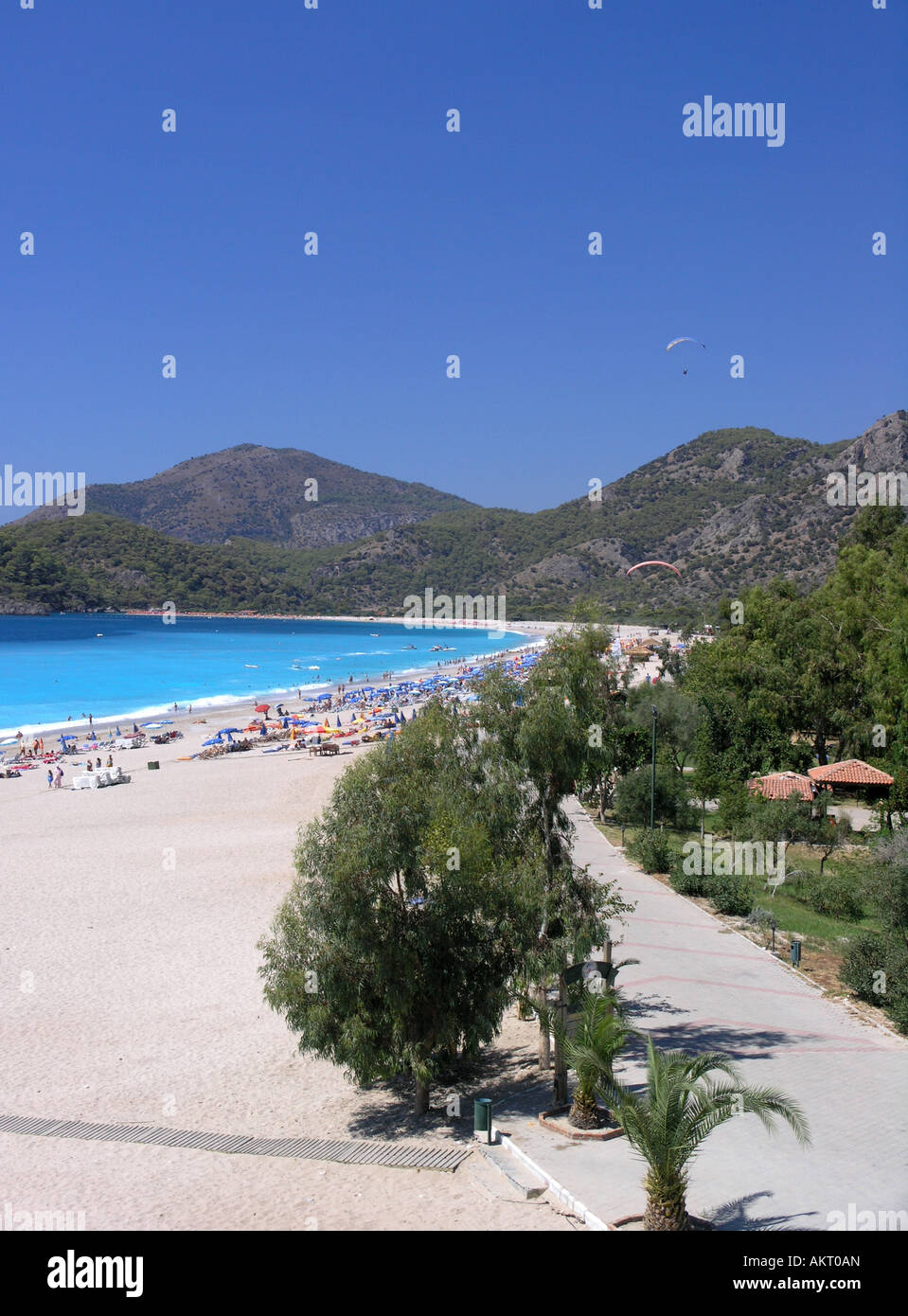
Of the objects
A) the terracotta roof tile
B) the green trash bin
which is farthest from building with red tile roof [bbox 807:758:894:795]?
the green trash bin

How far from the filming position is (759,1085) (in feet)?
29.9

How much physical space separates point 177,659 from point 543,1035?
84912 millimetres

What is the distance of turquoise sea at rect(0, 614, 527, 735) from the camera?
58781 millimetres

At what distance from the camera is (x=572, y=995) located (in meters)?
8.97

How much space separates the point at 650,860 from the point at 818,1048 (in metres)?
8.17

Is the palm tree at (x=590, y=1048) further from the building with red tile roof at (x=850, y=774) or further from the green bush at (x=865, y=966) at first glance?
the building with red tile roof at (x=850, y=774)

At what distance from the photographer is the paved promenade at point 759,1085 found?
23.1ft

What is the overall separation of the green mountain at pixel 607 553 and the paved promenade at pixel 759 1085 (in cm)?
9022

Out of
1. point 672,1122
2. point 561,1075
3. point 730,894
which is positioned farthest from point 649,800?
point 672,1122

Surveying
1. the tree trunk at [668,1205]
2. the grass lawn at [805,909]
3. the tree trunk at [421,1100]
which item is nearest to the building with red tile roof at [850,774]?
the grass lawn at [805,909]

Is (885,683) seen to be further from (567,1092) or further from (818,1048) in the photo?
(567,1092)

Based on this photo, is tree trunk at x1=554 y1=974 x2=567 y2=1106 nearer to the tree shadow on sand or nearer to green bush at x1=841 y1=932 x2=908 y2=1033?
the tree shadow on sand

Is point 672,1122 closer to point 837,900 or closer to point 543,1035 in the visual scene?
point 543,1035
